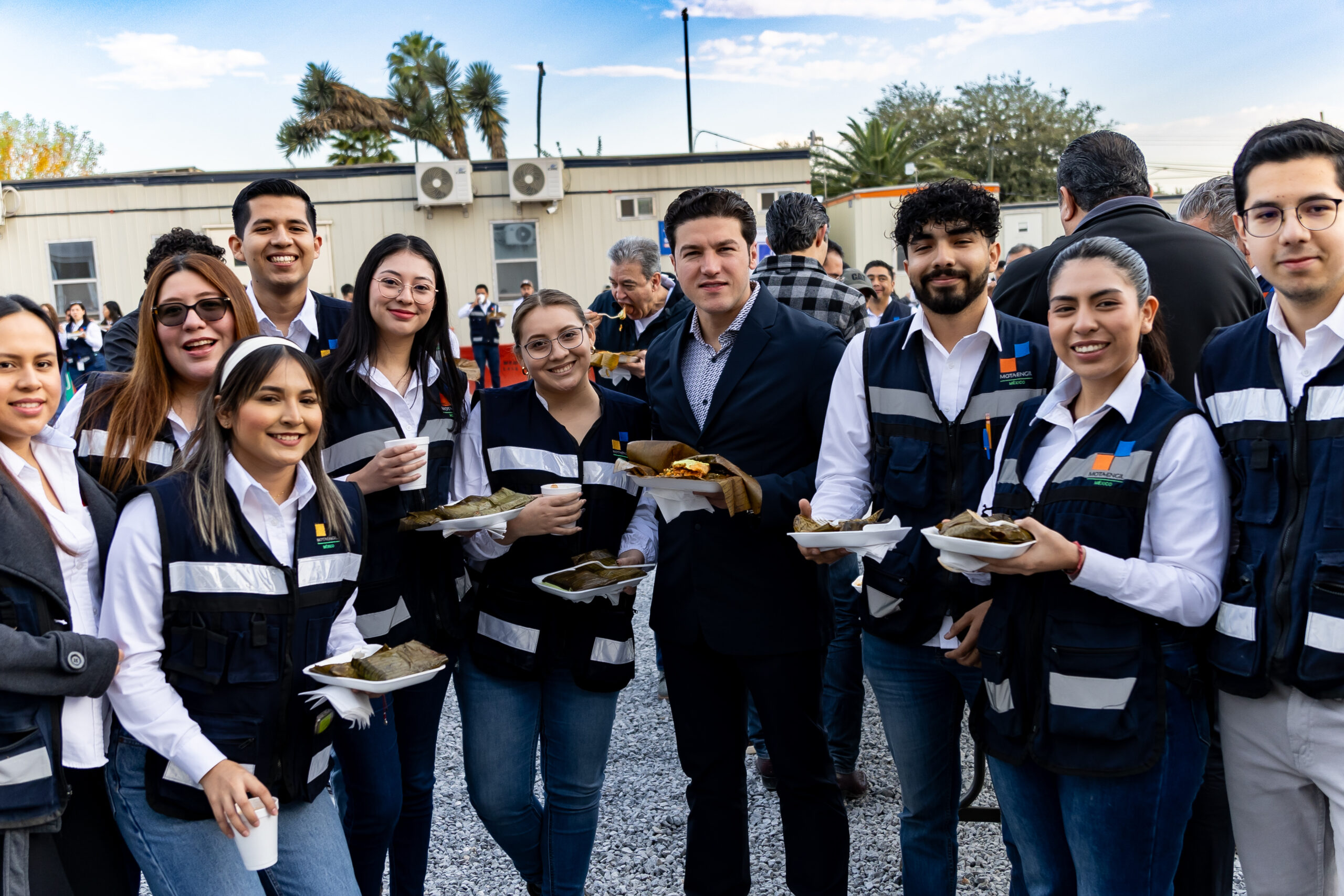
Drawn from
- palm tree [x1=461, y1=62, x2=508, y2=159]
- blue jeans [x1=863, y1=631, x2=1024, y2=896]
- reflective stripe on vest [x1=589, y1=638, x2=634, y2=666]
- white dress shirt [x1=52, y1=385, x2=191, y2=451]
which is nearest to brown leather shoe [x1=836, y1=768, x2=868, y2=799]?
blue jeans [x1=863, y1=631, x2=1024, y2=896]

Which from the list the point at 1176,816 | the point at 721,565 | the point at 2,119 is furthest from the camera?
the point at 2,119

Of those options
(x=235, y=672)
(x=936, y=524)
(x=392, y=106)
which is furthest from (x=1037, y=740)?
(x=392, y=106)

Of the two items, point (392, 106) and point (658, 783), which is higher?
point (392, 106)

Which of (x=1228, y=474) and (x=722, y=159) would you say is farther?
(x=722, y=159)

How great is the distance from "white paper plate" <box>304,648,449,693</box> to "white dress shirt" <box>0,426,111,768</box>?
1.62 ft

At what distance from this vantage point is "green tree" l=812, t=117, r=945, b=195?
1538 inches

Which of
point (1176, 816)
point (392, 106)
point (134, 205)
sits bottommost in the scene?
point (1176, 816)

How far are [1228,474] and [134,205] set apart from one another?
21.5 m

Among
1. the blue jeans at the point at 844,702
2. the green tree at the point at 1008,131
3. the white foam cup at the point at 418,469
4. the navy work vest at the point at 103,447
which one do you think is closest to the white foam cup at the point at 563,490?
the white foam cup at the point at 418,469

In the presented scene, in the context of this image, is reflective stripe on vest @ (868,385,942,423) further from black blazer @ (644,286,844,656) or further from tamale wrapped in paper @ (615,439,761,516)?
tamale wrapped in paper @ (615,439,761,516)

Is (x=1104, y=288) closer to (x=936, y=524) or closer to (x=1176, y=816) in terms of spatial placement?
(x=936, y=524)

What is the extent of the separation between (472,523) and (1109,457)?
68.4 inches

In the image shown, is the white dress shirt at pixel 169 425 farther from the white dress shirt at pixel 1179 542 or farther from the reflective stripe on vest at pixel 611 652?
the white dress shirt at pixel 1179 542

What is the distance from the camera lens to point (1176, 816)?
7.29ft
